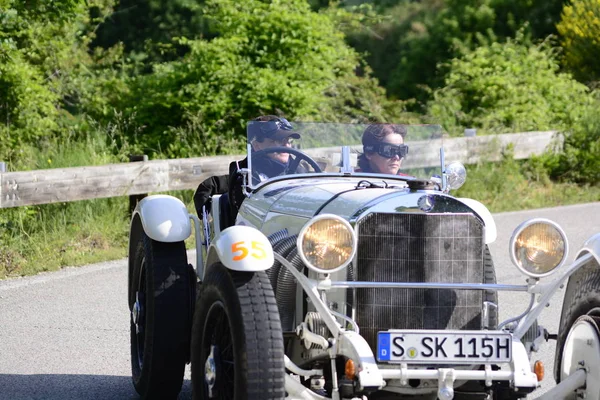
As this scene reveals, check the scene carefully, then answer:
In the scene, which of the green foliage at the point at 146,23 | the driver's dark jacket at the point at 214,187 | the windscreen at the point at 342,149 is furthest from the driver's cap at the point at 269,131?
the green foliage at the point at 146,23

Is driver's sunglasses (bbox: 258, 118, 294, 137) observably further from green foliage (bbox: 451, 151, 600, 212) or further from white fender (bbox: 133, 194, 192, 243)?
green foliage (bbox: 451, 151, 600, 212)

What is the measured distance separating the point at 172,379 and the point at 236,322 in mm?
1318

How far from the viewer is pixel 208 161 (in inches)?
453

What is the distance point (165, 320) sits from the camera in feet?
17.7

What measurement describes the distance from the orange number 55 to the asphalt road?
5.75ft

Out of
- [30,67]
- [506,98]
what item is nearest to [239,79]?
[30,67]

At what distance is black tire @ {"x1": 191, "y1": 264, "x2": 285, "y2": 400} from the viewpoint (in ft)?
14.1

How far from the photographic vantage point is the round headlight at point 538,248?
4.86 metres

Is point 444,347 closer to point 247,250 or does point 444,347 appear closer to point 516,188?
point 247,250

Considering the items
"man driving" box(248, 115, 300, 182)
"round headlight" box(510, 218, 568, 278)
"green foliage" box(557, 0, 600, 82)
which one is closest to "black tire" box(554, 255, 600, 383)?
"round headlight" box(510, 218, 568, 278)

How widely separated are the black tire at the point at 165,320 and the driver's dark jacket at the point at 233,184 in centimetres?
63

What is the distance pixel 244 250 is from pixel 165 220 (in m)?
1.33

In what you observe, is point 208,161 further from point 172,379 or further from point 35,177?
point 172,379

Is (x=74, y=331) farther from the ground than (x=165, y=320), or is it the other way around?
(x=165, y=320)
